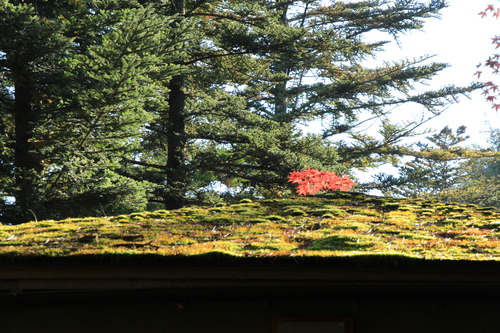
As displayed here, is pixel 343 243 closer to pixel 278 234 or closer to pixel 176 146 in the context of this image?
pixel 278 234

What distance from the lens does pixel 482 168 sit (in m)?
37.3

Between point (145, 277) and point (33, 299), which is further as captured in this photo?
point (33, 299)

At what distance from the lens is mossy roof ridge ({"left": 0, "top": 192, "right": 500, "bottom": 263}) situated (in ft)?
11.8

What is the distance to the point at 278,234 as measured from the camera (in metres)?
4.63

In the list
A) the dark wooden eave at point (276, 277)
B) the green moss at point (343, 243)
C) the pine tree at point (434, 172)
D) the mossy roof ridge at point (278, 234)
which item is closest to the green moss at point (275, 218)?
the mossy roof ridge at point (278, 234)

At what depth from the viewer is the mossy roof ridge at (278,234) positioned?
3592 mm

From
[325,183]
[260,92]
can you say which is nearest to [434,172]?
[260,92]

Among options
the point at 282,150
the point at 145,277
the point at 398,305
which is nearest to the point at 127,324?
the point at 145,277

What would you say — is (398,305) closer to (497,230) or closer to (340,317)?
(340,317)

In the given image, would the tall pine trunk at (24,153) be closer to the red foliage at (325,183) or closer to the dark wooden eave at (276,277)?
the red foliage at (325,183)

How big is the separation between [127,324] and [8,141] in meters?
8.02

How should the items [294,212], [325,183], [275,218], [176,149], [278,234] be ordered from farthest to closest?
[176,149] < [325,183] < [294,212] < [275,218] < [278,234]

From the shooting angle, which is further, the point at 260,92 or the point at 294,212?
the point at 260,92

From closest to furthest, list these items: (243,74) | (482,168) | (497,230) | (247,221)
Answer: (497,230) → (247,221) → (243,74) → (482,168)
